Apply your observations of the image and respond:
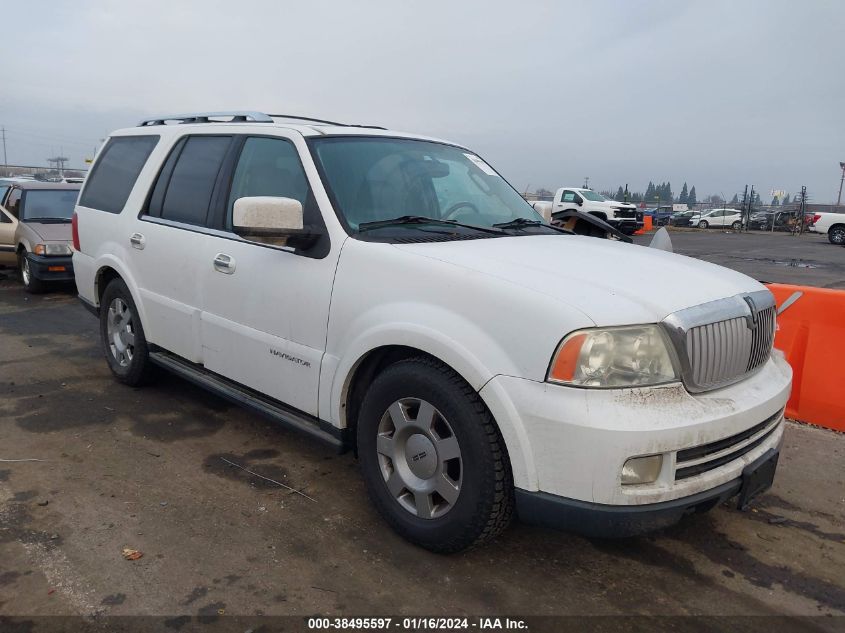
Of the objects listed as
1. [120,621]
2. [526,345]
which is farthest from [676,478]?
[120,621]

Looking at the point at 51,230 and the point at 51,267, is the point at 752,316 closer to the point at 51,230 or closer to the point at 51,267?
the point at 51,267

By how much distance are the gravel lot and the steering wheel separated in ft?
5.09

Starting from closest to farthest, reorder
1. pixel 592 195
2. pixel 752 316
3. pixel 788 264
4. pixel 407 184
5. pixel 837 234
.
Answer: pixel 752 316 < pixel 407 184 < pixel 788 264 < pixel 837 234 < pixel 592 195

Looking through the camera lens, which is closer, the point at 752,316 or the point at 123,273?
the point at 752,316

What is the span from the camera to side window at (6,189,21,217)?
10578 millimetres

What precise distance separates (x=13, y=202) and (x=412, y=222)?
9.89m

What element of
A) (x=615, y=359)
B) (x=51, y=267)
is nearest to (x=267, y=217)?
(x=615, y=359)

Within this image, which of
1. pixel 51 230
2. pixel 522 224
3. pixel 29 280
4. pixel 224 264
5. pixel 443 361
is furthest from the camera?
pixel 51 230

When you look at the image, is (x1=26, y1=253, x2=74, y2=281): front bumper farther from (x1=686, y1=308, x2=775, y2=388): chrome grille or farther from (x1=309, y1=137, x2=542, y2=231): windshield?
(x1=686, y1=308, x2=775, y2=388): chrome grille

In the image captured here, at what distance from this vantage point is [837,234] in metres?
27.6

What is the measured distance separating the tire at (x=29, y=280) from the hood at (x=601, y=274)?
8.25 meters

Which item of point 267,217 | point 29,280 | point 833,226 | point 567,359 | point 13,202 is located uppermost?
point 833,226

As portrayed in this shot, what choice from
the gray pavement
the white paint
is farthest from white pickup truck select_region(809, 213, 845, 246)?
the white paint

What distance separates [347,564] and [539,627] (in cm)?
86
